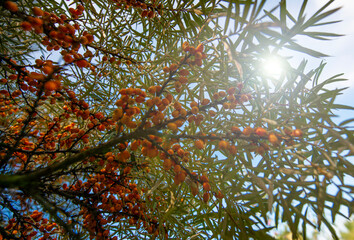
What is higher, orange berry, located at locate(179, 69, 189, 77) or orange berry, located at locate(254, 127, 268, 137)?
→ orange berry, located at locate(179, 69, 189, 77)

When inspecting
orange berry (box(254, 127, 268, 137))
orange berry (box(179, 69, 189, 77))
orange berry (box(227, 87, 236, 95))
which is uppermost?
orange berry (box(179, 69, 189, 77))

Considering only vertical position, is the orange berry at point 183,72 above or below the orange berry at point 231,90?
above

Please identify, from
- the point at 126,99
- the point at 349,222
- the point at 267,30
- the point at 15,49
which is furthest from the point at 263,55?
the point at 15,49

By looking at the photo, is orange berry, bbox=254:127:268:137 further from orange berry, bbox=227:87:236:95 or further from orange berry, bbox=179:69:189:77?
orange berry, bbox=179:69:189:77

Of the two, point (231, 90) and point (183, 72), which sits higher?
point (183, 72)

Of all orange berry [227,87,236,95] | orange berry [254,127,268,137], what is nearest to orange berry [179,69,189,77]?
orange berry [227,87,236,95]

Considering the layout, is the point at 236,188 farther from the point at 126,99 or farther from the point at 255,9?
the point at 255,9

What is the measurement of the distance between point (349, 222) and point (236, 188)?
60cm

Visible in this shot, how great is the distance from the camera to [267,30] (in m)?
0.88

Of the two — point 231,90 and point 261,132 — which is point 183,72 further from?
point 261,132

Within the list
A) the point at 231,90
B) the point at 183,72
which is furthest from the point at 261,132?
the point at 183,72

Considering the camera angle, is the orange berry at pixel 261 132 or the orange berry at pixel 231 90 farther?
the orange berry at pixel 231 90

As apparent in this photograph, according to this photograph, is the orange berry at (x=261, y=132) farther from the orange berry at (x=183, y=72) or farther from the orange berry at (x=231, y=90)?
the orange berry at (x=183, y=72)

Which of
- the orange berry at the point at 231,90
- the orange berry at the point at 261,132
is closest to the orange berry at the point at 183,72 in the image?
the orange berry at the point at 231,90
